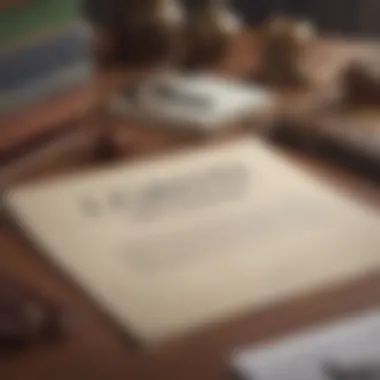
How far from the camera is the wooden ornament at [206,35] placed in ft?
3.86

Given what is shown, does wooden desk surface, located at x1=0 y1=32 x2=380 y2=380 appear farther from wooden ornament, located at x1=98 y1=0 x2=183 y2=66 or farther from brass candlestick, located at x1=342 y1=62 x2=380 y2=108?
wooden ornament, located at x1=98 y1=0 x2=183 y2=66

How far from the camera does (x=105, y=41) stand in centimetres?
123

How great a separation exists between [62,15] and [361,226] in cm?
41

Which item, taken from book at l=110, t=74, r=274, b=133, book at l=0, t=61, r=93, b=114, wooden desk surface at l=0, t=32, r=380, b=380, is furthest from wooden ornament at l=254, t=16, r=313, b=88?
wooden desk surface at l=0, t=32, r=380, b=380

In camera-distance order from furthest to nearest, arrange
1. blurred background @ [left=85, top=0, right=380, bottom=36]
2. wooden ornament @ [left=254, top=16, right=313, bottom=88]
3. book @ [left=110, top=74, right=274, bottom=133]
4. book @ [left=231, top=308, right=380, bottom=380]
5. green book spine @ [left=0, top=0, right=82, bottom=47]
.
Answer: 1. blurred background @ [left=85, top=0, right=380, bottom=36]
2. wooden ornament @ [left=254, top=16, right=313, bottom=88]
3. book @ [left=110, top=74, right=274, bottom=133]
4. green book spine @ [left=0, top=0, right=82, bottom=47]
5. book @ [left=231, top=308, right=380, bottom=380]

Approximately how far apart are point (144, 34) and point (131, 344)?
619 mm

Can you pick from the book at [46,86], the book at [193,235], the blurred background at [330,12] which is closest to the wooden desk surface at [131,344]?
the book at [193,235]

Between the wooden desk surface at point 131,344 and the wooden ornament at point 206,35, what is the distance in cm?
50

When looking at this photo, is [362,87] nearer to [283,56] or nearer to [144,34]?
[283,56]

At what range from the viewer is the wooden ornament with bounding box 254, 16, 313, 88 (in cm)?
113

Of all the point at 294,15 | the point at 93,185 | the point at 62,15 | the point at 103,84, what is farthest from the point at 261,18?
the point at 93,185

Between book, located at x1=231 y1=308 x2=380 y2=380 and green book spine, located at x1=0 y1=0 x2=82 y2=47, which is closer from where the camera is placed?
book, located at x1=231 y1=308 x2=380 y2=380

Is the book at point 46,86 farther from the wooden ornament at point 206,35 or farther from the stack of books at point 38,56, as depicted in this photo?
the wooden ornament at point 206,35

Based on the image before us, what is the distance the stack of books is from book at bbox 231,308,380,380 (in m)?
0.41
